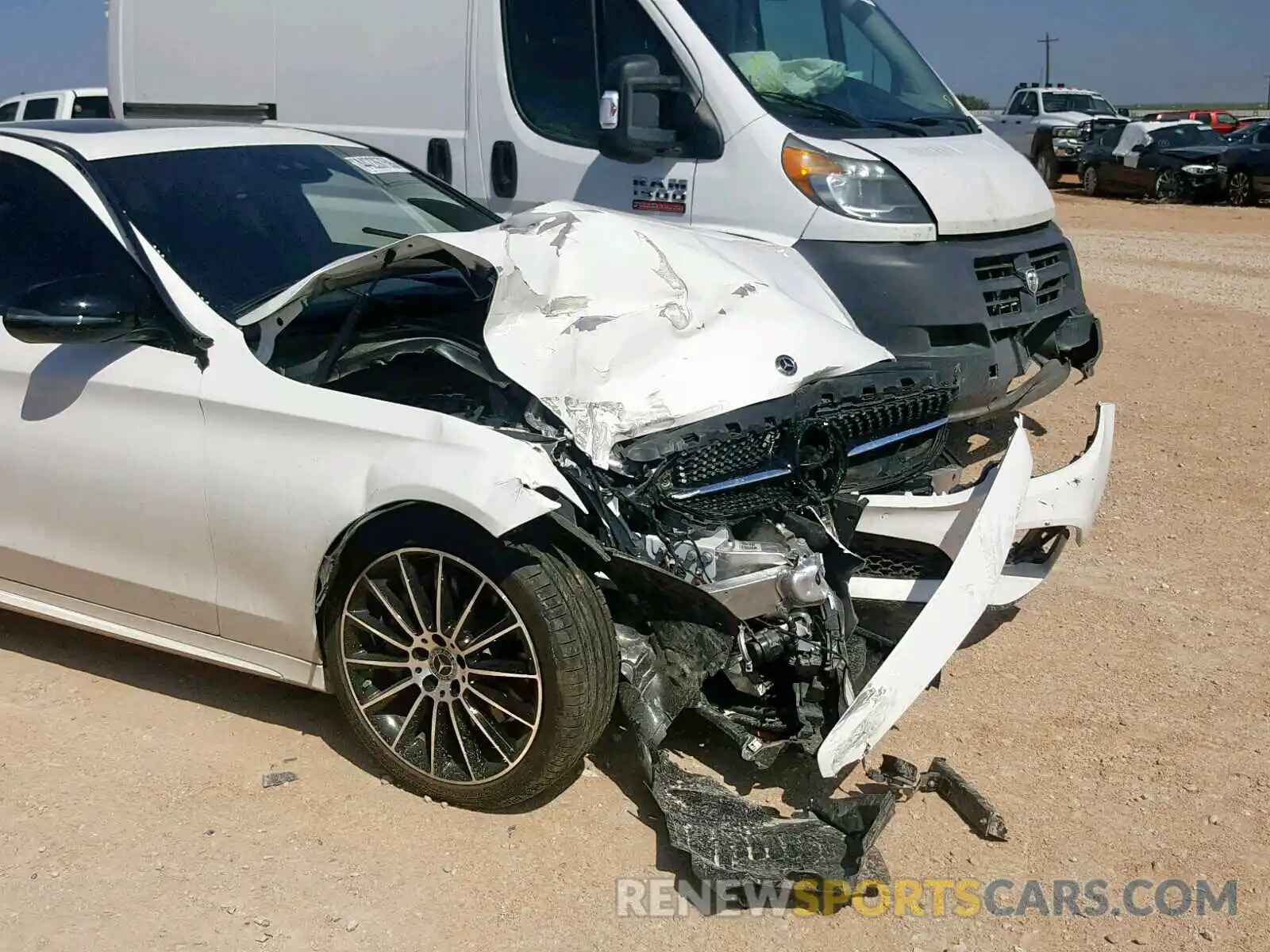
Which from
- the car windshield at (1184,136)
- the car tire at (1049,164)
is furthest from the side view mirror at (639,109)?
the car tire at (1049,164)

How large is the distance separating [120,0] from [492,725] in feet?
20.1

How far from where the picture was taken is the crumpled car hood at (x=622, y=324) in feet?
11.1

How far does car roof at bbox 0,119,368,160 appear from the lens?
4125 mm

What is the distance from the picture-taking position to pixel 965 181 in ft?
18.5

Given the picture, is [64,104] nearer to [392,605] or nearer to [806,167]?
[806,167]

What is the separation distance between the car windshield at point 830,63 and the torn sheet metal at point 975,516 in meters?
2.44

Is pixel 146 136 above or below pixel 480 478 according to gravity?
above

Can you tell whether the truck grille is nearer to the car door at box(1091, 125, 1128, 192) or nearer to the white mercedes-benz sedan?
the white mercedes-benz sedan

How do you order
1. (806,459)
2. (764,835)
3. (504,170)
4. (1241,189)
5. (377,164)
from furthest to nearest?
(1241,189) → (504,170) → (377,164) → (806,459) → (764,835)

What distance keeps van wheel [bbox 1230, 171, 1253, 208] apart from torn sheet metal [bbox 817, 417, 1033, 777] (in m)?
20.1

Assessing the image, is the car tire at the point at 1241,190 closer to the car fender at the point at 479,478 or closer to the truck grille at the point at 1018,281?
the truck grille at the point at 1018,281

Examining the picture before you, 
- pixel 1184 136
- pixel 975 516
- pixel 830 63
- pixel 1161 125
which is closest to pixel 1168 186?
pixel 1184 136

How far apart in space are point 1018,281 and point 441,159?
2.98 meters

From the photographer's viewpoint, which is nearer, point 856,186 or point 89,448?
point 89,448
